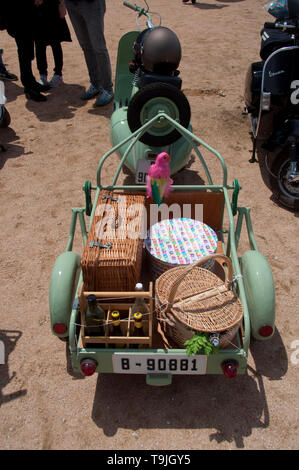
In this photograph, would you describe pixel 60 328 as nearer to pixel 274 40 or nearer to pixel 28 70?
pixel 274 40

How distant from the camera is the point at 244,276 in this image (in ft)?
9.81

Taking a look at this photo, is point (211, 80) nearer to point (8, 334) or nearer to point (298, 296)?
point (298, 296)

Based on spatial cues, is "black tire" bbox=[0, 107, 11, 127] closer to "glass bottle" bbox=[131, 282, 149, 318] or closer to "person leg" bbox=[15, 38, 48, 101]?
"person leg" bbox=[15, 38, 48, 101]

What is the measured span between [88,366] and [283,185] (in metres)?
3.63

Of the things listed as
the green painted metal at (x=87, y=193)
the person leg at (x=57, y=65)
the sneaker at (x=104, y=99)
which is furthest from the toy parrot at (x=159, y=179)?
the person leg at (x=57, y=65)

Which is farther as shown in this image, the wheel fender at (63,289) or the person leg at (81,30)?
the person leg at (81,30)

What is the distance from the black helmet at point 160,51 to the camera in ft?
14.3

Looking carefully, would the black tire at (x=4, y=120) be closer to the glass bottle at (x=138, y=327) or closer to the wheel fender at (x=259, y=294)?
the glass bottle at (x=138, y=327)

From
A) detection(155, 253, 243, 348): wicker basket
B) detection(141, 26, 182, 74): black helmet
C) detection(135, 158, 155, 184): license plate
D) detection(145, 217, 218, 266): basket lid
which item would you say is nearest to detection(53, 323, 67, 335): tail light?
detection(155, 253, 243, 348): wicker basket

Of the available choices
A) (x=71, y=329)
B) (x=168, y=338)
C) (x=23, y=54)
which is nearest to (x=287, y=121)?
(x=168, y=338)

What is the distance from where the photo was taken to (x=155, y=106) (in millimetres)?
3820

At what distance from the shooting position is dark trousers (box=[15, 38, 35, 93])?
6.84 m

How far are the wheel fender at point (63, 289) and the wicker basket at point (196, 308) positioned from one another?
65 cm

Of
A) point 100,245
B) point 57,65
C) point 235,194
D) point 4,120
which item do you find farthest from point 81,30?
point 100,245
